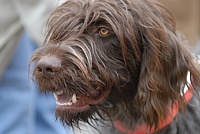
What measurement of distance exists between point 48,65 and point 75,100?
31 centimetres

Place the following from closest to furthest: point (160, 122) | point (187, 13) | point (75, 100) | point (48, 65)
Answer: point (48, 65) → point (75, 100) → point (160, 122) → point (187, 13)

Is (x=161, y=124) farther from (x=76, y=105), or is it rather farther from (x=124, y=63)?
(x=76, y=105)

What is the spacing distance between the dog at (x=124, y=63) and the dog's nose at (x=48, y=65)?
2 cm

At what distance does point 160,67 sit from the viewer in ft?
13.1

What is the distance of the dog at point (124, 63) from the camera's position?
3.88 meters

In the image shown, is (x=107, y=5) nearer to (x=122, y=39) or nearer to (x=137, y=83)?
(x=122, y=39)

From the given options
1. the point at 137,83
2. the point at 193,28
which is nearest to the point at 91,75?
the point at 137,83

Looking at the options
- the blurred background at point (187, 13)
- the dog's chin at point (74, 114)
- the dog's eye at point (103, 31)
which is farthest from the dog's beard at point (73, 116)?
the blurred background at point (187, 13)

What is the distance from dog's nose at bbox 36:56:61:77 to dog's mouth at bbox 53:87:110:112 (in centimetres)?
15

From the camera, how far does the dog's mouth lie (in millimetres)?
3896

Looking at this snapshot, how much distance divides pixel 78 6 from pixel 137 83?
582mm

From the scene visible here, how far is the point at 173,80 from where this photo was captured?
13.3 ft

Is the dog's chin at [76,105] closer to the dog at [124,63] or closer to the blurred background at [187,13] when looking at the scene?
the dog at [124,63]

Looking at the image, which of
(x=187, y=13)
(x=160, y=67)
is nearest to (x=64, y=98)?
(x=160, y=67)
